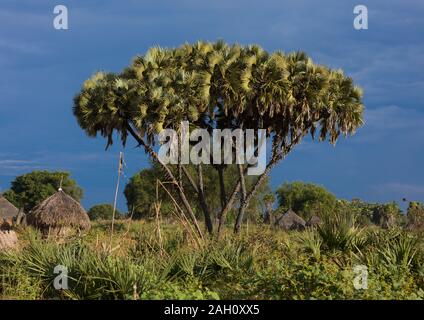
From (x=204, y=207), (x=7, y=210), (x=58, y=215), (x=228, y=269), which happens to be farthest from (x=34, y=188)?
(x=228, y=269)

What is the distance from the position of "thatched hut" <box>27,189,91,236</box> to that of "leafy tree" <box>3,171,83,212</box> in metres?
46.4

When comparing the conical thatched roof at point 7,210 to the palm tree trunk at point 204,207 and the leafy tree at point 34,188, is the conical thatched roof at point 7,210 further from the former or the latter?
the leafy tree at point 34,188

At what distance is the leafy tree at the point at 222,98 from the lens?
31.8 meters

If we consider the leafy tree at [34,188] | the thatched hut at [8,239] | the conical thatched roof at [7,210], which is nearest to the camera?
the thatched hut at [8,239]

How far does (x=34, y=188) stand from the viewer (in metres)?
75.9

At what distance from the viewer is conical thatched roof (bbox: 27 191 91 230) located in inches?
1124

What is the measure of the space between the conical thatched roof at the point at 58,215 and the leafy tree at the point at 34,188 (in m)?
46.4

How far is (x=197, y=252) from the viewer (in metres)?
11.5

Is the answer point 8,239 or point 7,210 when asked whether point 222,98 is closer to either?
point 8,239

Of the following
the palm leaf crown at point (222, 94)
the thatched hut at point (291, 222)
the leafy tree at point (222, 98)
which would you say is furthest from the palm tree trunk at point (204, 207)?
the thatched hut at point (291, 222)

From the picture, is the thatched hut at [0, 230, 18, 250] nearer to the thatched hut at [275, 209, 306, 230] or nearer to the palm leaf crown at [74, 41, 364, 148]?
the palm leaf crown at [74, 41, 364, 148]

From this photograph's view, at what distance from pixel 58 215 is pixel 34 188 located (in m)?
49.6
